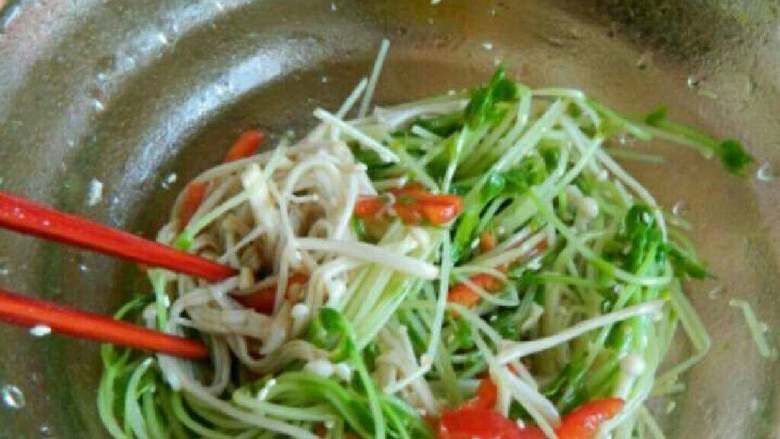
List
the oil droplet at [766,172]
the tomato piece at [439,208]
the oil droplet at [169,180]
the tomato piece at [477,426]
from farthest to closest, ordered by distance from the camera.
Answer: the oil droplet at [169,180], the oil droplet at [766,172], the tomato piece at [439,208], the tomato piece at [477,426]

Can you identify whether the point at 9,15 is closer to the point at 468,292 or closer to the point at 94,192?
the point at 94,192

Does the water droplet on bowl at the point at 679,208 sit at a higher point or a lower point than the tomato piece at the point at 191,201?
lower

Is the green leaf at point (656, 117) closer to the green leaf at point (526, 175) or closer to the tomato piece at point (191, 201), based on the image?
the green leaf at point (526, 175)

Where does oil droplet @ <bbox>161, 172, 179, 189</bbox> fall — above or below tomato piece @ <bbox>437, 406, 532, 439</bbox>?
above

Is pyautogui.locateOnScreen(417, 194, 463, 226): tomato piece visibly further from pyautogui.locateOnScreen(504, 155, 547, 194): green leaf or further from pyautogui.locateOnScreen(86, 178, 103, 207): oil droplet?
pyautogui.locateOnScreen(86, 178, 103, 207): oil droplet

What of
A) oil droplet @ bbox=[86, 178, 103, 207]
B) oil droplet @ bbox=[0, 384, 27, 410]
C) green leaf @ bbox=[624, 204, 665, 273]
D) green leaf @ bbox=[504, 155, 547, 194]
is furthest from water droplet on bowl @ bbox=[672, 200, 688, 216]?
oil droplet @ bbox=[0, 384, 27, 410]

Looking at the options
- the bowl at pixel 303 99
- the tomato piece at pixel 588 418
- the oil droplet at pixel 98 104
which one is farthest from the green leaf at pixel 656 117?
the oil droplet at pixel 98 104
